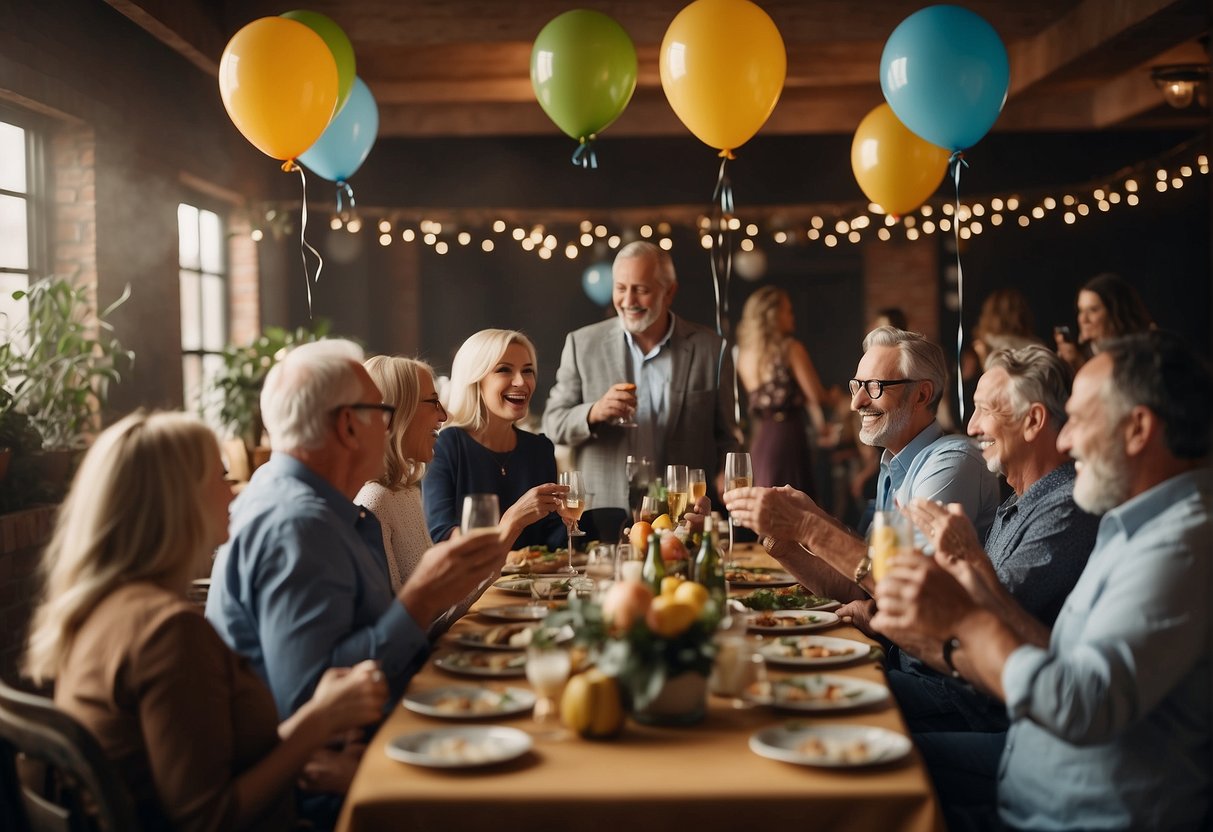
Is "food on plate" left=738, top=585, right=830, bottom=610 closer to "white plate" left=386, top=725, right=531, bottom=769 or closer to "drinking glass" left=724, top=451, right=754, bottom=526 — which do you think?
"drinking glass" left=724, top=451, right=754, bottom=526

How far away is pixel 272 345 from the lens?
22.1 feet

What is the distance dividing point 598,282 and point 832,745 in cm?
730

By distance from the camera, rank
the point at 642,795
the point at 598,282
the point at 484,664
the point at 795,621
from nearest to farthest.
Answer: the point at 642,795, the point at 484,664, the point at 795,621, the point at 598,282

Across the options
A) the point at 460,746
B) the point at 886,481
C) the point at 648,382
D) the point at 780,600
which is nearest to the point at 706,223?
the point at 648,382

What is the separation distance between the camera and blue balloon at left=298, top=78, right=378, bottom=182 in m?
4.98

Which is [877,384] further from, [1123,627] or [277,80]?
[277,80]

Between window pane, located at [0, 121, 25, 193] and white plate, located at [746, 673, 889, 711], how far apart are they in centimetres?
437

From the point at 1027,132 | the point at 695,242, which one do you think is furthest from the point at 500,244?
the point at 1027,132

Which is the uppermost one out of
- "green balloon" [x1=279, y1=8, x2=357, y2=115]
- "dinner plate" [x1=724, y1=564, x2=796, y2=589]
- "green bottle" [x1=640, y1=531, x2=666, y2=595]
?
"green balloon" [x1=279, y1=8, x2=357, y2=115]

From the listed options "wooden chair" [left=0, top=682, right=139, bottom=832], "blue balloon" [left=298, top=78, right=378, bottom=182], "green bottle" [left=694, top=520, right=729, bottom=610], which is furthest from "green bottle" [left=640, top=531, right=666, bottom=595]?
"blue balloon" [left=298, top=78, right=378, bottom=182]

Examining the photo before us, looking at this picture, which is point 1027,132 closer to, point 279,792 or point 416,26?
point 416,26

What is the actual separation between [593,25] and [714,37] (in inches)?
19.1

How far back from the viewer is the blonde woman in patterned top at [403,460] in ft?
10.3

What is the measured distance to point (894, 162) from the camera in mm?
5078
